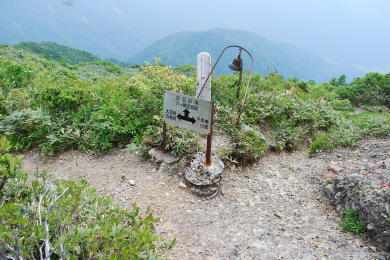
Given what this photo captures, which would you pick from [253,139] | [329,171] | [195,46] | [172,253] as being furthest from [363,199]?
[195,46]

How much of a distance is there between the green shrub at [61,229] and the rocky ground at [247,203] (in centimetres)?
125

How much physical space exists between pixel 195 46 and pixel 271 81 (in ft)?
568

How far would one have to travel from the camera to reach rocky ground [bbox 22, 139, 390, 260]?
4387 millimetres

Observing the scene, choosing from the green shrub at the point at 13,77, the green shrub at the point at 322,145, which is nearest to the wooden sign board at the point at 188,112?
the green shrub at the point at 322,145

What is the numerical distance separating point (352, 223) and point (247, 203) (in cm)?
170

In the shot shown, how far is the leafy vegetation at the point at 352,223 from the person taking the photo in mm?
4527

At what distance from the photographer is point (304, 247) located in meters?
4.39

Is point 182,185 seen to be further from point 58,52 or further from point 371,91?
point 58,52

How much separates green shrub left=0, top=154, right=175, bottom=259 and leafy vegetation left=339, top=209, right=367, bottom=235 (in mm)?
2907

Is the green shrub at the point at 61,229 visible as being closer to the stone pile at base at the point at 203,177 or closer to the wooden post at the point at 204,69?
the stone pile at base at the point at 203,177

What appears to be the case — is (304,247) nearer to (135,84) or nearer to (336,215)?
(336,215)

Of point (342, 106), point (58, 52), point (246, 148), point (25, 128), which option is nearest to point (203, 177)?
point (246, 148)

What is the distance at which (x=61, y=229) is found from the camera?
321 centimetres

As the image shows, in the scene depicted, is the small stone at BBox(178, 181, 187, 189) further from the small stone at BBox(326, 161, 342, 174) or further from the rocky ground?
the small stone at BBox(326, 161, 342, 174)
